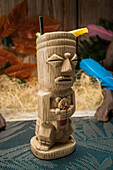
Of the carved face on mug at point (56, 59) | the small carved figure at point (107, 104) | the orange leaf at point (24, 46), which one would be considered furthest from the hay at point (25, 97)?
the carved face on mug at point (56, 59)

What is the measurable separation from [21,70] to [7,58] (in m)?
0.25

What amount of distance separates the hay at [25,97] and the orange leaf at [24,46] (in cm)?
43

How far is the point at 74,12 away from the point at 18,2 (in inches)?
30.7

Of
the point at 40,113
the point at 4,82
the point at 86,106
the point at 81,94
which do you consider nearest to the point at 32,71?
the point at 4,82

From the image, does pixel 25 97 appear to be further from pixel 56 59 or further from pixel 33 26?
pixel 56 59

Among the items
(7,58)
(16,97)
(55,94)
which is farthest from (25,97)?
(55,94)

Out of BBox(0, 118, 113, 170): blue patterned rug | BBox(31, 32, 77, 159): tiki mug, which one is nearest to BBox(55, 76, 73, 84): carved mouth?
BBox(31, 32, 77, 159): tiki mug

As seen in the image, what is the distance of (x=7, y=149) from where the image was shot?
3.07 feet

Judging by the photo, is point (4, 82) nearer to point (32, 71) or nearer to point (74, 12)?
point (32, 71)

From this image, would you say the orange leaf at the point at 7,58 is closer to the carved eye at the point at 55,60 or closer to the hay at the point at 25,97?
the hay at the point at 25,97

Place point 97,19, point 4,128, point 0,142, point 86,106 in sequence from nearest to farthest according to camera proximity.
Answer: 1. point 0,142
2. point 4,128
3. point 86,106
4. point 97,19

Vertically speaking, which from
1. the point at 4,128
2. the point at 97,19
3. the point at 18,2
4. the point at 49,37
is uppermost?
the point at 18,2

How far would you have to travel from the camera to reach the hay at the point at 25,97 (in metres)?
1.74

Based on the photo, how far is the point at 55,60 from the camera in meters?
0.77
